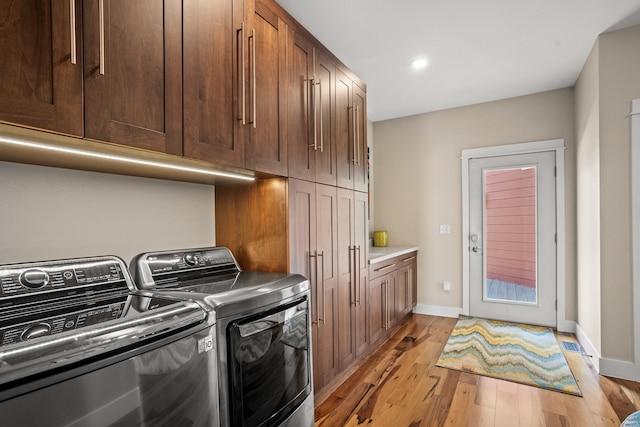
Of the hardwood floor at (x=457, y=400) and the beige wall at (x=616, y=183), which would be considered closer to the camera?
the hardwood floor at (x=457, y=400)

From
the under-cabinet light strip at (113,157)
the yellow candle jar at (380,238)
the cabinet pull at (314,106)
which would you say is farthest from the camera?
the yellow candle jar at (380,238)

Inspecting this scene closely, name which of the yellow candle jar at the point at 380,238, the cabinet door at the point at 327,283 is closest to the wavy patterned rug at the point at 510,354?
the cabinet door at the point at 327,283

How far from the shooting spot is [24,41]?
898mm

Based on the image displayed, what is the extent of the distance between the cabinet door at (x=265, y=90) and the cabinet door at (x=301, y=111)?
2.7 inches

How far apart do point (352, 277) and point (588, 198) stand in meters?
2.26

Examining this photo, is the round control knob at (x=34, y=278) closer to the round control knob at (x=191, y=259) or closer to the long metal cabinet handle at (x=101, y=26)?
the round control knob at (x=191, y=259)

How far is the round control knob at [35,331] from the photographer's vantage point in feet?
2.68

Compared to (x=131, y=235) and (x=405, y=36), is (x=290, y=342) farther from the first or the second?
(x=405, y=36)

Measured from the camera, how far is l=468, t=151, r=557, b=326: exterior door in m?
3.68

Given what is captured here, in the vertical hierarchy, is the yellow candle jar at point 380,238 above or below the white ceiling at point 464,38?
below

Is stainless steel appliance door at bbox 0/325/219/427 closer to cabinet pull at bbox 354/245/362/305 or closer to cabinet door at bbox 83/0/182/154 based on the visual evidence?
cabinet door at bbox 83/0/182/154

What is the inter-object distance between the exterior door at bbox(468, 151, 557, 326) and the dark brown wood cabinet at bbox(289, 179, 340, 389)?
2420 millimetres

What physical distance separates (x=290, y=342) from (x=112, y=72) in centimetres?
131

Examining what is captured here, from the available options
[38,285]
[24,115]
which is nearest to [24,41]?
[24,115]
